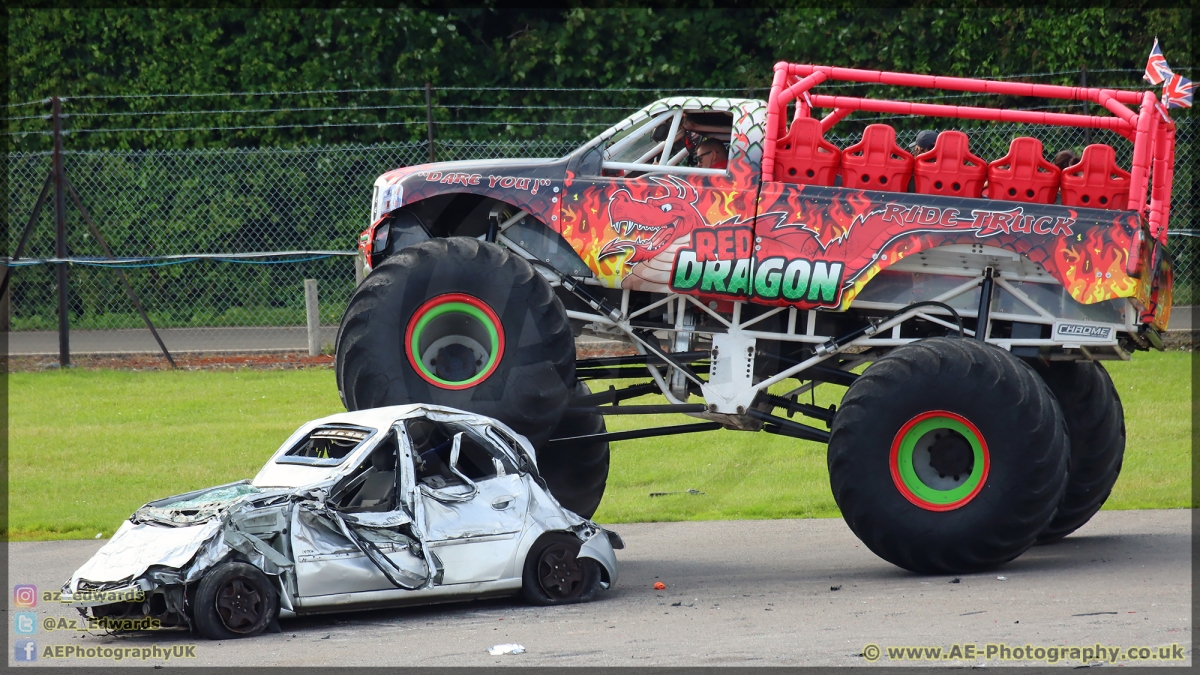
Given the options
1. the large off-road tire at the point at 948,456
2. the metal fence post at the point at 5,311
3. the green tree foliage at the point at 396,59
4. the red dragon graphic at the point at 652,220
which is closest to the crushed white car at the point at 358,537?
the red dragon graphic at the point at 652,220

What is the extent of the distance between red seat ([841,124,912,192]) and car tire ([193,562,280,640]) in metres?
5.04

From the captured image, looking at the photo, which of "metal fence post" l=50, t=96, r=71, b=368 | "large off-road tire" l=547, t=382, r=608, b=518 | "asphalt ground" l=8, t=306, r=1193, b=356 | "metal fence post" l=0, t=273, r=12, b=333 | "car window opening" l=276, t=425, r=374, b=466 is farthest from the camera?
"metal fence post" l=0, t=273, r=12, b=333

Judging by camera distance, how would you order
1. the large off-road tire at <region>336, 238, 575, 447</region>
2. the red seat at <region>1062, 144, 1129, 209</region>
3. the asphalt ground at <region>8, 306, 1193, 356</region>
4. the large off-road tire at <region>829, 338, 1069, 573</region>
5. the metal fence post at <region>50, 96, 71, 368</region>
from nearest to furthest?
the large off-road tire at <region>829, 338, 1069, 573</region> → the large off-road tire at <region>336, 238, 575, 447</region> → the red seat at <region>1062, 144, 1129, 209</region> → the metal fence post at <region>50, 96, 71, 368</region> → the asphalt ground at <region>8, 306, 1193, 356</region>

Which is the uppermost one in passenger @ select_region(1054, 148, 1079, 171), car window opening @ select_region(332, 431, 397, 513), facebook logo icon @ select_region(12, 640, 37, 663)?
passenger @ select_region(1054, 148, 1079, 171)

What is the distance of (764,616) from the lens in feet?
28.6

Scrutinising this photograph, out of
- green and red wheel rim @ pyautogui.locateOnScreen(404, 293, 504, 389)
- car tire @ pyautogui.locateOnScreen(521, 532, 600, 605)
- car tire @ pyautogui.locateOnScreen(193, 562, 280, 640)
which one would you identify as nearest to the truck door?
green and red wheel rim @ pyautogui.locateOnScreen(404, 293, 504, 389)

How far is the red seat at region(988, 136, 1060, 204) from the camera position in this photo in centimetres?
1024

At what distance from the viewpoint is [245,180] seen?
20.4m

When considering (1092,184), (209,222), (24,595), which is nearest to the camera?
(24,595)

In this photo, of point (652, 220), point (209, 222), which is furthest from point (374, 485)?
point (209, 222)

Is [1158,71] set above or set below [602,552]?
above

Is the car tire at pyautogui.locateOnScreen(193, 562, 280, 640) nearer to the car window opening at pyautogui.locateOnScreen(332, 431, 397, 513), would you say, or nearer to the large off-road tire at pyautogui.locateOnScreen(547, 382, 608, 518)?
the car window opening at pyautogui.locateOnScreen(332, 431, 397, 513)

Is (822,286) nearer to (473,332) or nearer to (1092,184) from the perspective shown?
(1092,184)

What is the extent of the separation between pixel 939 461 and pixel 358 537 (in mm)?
4005
